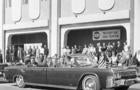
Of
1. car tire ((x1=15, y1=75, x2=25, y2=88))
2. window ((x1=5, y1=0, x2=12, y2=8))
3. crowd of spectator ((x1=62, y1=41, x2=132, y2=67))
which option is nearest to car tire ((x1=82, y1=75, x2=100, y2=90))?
car tire ((x1=15, y1=75, x2=25, y2=88))

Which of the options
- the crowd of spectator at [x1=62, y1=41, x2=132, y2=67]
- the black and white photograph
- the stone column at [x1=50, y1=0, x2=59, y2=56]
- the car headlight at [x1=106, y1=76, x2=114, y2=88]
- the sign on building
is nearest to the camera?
the car headlight at [x1=106, y1=76, x2=114, y2=88]

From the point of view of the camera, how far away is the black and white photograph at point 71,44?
1248cm

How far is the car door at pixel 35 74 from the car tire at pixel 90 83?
2.14m

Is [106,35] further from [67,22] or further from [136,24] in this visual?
[136,24]

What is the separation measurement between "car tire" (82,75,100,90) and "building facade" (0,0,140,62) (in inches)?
340

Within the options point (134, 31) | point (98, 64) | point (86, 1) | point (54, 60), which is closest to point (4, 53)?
point (86, 1)

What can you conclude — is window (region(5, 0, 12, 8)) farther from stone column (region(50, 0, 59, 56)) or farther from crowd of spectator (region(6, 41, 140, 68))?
stone column (region(50, 0, 59, 56))

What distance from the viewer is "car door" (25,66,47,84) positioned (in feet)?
45.2

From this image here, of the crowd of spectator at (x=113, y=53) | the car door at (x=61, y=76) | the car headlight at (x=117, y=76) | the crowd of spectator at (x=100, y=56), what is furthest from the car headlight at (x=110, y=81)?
the crowd of spectator at (x=113, y=53)

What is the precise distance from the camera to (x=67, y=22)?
24109 millimetres

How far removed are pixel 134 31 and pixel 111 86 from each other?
30.8 ft

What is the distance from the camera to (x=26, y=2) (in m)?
27.9

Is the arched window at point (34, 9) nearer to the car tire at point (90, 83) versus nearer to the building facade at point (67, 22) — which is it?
the building facade at point (67, 22)

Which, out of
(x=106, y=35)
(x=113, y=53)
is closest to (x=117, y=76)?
(x=113, y=53)
